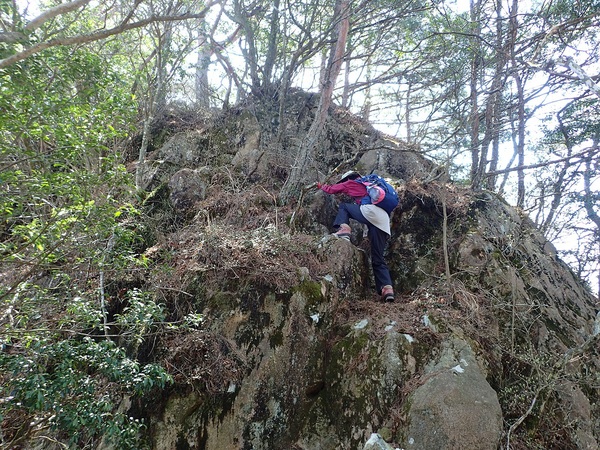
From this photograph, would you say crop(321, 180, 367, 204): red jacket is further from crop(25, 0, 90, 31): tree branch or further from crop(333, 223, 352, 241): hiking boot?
crop(25, 0, 90, 31): tree branch

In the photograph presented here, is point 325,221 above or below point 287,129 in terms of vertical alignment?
below

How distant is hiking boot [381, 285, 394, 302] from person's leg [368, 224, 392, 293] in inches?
3.5

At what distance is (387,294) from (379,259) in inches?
25.2

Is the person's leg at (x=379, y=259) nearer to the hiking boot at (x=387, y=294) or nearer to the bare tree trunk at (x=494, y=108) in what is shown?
the hiking boot at (x=387, y=294)

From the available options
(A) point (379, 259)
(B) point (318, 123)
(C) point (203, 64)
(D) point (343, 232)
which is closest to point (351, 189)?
(D) point (343, 232)

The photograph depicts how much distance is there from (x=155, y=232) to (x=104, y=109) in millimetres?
3488

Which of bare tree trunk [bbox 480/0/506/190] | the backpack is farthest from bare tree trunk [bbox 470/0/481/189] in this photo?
the backpack

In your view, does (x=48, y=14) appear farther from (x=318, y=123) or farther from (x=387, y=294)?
(x=387, y=294)

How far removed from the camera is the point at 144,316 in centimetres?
467

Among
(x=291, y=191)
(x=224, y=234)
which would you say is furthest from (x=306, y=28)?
(x=224, y=234)

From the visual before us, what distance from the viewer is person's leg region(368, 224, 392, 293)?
6480mm

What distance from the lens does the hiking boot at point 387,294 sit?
6.21m

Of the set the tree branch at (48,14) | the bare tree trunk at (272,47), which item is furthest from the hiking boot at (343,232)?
the bare tree trunk at (272,47)

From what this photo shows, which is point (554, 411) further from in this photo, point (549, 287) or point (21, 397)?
point (21, 397)
